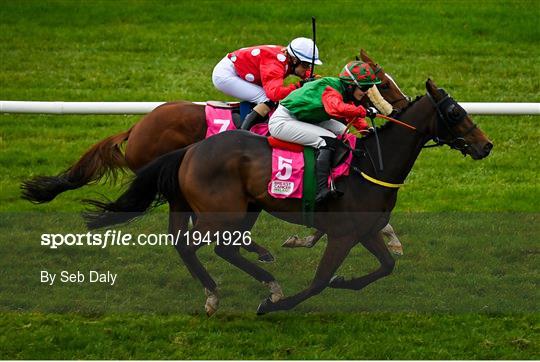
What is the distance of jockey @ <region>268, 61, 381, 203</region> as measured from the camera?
8.05m

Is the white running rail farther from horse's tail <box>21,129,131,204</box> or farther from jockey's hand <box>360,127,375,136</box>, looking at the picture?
jockey's hand <box>360,127,375,136</box>

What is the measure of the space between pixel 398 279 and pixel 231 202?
1565 mm

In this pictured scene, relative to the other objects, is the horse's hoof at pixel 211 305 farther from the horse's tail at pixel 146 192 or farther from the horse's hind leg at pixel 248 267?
the horse's tail at pixel 146 192

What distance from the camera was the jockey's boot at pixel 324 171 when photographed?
7.95 metres

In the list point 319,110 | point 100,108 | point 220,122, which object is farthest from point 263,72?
point 100,108

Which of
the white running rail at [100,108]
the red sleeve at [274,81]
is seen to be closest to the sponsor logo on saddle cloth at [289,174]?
the red sleeve at [274,81]

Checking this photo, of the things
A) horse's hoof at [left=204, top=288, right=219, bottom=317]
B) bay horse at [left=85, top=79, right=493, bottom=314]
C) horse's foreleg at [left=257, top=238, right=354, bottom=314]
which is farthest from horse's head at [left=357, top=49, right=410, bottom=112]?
horse's hoof at [left=204, top=288, right=219, bottom=317]

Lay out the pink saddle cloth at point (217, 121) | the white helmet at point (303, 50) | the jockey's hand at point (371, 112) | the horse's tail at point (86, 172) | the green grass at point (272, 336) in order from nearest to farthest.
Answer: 1. the green grass at point (272, 336)
2. the jockey's hand at point (371, 112)
3. the white helmet at point (303, 50)
4. the pink saddle cloth at point (217, 121)
5. the horse's tail at point (86, 172)

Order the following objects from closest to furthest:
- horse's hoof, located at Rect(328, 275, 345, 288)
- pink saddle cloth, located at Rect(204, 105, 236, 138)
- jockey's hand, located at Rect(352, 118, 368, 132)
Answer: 1. horse's hoof, located at Rect(328, 275, 345, 288)
2. jockey's hand, located at Rect(352, 118, 368, 132)
3. pink saddle cloth, located at Rect(204, 105, 236, 138)

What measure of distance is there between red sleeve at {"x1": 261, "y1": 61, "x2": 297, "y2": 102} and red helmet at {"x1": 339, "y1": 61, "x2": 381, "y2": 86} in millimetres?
893

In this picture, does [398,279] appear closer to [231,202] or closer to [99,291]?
[231,202]

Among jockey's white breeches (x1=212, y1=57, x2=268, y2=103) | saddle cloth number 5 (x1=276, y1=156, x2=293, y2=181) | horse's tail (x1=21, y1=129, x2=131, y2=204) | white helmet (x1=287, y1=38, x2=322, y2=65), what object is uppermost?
white helmet (x1=287, y1=38, x2=322, y2=65)

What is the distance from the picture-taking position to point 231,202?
814 centimetres

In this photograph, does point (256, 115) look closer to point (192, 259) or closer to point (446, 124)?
point (192, 259)
